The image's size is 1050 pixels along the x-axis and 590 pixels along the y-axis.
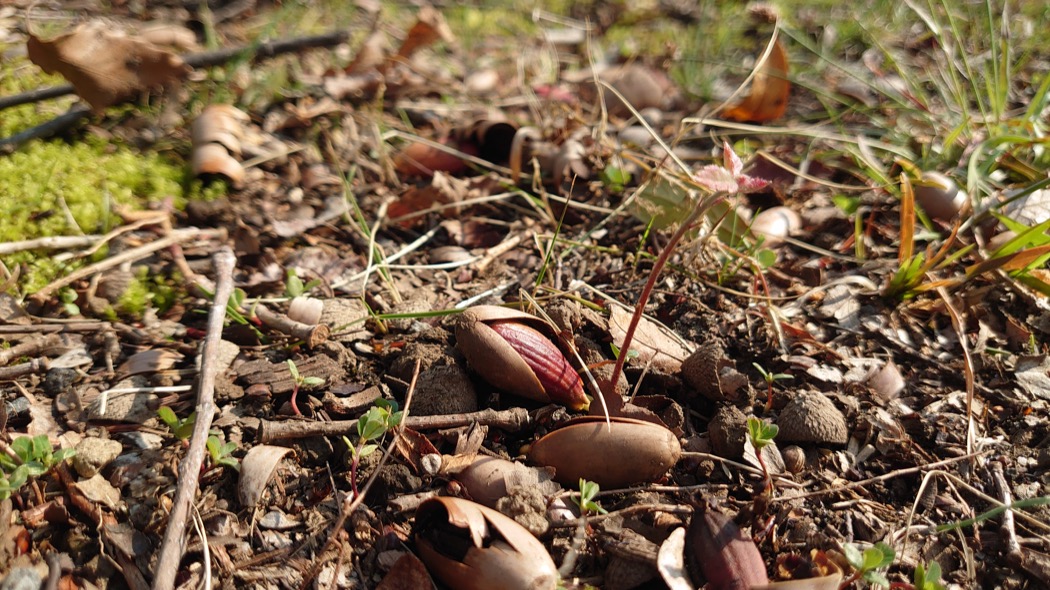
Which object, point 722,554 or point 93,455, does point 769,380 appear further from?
point 93,455

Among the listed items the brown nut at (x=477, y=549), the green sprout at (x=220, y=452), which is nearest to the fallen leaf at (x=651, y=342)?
the brown nut at (x=477, y=549)

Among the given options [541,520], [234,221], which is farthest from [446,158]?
[541,520]

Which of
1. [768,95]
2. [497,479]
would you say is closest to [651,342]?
[497,479]

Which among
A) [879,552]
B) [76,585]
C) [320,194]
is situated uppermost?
[879,552]

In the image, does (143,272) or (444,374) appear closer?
(444,374)

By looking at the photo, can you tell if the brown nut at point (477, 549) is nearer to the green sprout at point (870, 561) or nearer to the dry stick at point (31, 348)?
the green sprout at point (870, 561)

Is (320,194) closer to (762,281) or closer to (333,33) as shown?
(333,33)

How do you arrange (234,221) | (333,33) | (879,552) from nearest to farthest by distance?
(879,552)
(234,221)
(333,33)
